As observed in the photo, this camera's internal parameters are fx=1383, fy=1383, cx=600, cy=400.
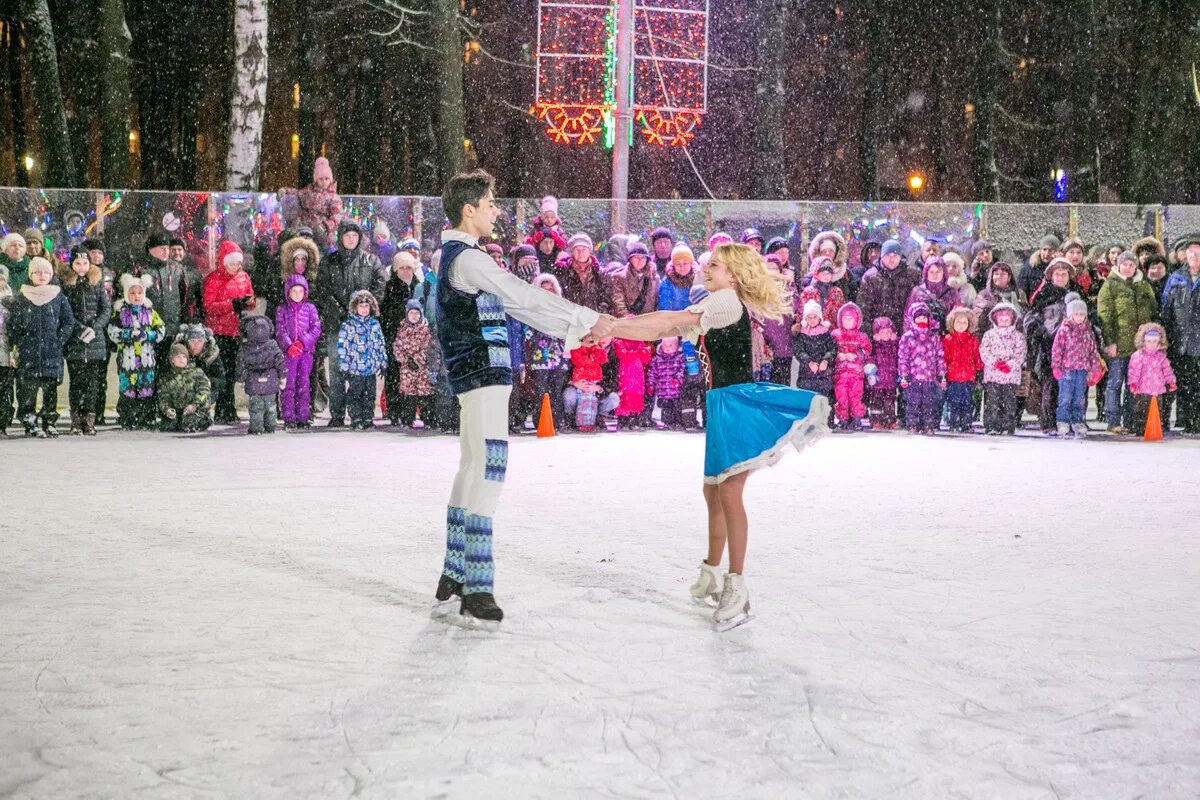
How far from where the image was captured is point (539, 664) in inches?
204

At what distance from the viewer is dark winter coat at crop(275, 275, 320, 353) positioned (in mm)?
13844

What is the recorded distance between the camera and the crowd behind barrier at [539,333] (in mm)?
13648

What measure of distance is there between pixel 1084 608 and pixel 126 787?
13.8ft

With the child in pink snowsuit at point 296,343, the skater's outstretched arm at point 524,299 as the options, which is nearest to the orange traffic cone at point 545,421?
the child in pink snowsuit at point 296,343

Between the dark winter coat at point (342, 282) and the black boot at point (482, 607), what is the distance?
29.0 ft

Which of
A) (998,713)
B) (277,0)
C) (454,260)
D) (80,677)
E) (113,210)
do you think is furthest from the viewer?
(277,0)

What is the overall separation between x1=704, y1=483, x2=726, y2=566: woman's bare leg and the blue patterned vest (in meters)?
1.05

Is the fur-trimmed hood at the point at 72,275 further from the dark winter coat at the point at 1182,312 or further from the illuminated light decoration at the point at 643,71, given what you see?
the dark winter coat at the point at 1182,312

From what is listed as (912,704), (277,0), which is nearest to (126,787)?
(912,704)

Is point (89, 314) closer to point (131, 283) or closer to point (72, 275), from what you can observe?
point (131, 283)

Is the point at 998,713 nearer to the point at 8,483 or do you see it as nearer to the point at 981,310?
the point at 8,483

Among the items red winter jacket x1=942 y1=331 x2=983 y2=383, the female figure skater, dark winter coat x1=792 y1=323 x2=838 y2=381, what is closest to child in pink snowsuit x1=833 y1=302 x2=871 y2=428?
dark winter coat x1=792 y1=323 x2=838 y2=381

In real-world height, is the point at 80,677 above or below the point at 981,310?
below

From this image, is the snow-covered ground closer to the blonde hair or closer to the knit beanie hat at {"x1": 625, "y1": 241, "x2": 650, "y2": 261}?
the blonde hair
